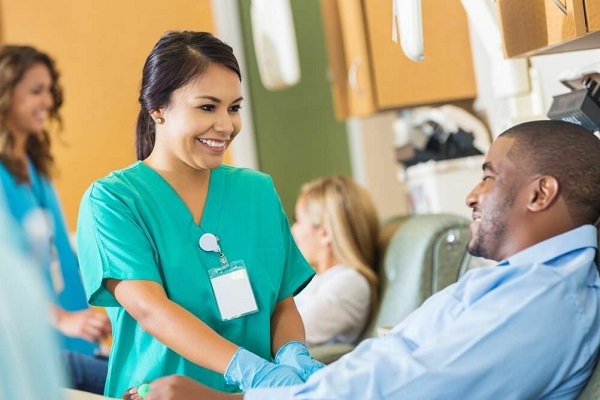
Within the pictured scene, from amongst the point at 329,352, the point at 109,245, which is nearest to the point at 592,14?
the point at 109,245

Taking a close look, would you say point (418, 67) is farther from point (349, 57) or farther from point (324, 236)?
point (324, 236)

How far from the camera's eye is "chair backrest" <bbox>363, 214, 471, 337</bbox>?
276 centimetres

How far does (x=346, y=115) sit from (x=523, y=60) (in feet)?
3.41

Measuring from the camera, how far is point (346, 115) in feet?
12.3

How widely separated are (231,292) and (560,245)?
2.07 ft

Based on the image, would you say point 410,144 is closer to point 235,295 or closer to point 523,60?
point 523,60

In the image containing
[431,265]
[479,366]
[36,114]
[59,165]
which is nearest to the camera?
[479,366]

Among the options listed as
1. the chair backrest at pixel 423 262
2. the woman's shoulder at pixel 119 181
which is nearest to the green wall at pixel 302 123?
the chair backrest at pixel 423 262

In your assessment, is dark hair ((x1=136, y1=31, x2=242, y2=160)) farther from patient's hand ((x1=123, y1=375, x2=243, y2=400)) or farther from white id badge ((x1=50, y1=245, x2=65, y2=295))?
white id badge ((x1=50, y1=245, x2=65, y2=295))

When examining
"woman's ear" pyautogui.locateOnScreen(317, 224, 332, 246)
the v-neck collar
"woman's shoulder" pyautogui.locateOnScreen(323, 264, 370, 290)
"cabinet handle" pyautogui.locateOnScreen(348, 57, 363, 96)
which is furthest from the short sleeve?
"cabinet handle" pyautogui.locateOnScreen(348, 57, 363, 96)

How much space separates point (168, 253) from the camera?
1936 millimetres

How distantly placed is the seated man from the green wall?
295cm

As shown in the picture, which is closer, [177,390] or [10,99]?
[177,390]

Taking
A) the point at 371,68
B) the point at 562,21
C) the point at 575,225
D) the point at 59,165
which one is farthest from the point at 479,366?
the point at 59,165
